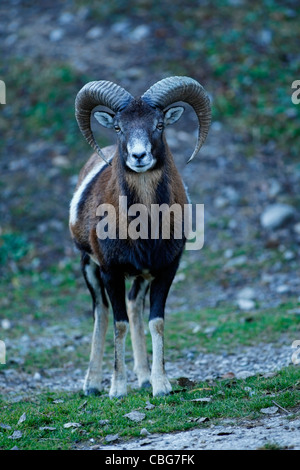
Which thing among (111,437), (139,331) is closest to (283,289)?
(139,331)

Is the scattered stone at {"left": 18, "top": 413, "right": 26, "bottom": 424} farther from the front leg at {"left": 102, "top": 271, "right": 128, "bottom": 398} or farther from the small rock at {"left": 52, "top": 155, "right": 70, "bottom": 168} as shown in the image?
the small rock at {"left": 52, "top": 155, "right": 70, "bottom": 168}

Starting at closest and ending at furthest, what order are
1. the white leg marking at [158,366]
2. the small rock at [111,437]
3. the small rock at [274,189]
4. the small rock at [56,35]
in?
1. the small rock at [111,437]
2. the white leg marking at [158,366]
3. the small rock at [274,189]
4. the small rock at [56,35]

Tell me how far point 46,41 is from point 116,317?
15228 millimetres

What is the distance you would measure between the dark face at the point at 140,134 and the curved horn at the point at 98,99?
14cm

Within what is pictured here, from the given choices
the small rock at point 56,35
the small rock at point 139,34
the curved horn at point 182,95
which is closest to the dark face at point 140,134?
the curved horn at point 182,95

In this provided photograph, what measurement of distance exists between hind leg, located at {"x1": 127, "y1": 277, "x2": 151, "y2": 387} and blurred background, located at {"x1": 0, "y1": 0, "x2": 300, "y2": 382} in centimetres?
276

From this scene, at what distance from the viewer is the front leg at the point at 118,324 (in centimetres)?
938

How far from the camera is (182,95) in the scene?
9.56 metres

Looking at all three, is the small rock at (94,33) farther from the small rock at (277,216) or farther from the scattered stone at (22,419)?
the scattered stone at (22,419)

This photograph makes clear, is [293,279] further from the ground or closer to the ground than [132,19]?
closer to the ground

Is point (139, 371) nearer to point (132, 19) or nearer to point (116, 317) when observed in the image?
point (116, 317)

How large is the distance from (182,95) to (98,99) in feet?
3.28
